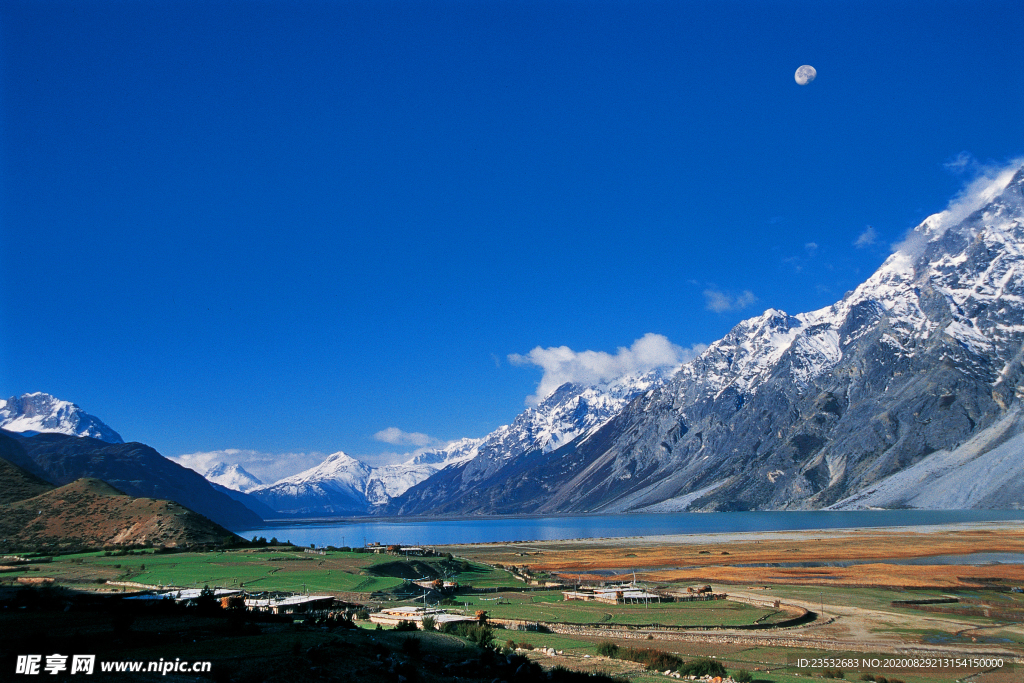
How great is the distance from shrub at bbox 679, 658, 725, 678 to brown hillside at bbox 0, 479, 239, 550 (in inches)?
3381

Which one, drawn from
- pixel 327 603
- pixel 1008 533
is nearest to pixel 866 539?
pixel 1008 533

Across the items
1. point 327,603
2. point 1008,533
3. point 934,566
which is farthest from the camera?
point 1008,533

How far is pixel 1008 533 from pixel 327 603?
137065 mm

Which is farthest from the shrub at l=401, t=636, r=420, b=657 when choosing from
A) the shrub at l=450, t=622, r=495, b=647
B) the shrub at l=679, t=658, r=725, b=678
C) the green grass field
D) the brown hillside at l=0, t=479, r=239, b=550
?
the brown hillside at l=0, t=479, r=239, b=550

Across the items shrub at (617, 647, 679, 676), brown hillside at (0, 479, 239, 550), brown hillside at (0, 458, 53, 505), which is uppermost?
brown hillside at (0, 458, 53, 505)

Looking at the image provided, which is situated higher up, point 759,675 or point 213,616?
point 213,616

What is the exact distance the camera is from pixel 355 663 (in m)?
22.3

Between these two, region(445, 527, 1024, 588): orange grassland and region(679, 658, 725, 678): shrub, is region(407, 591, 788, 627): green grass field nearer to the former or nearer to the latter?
region(679, 658, 725, 678): shrub

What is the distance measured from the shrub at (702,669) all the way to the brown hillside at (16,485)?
121213 mm

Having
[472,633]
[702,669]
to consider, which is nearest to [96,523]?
[472,633]

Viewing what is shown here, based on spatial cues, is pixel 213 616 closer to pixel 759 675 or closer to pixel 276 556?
pixel 759 675

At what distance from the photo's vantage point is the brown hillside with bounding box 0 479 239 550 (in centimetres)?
9900

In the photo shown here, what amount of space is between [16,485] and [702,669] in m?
130

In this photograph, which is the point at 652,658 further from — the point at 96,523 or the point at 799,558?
the point at 96,523
